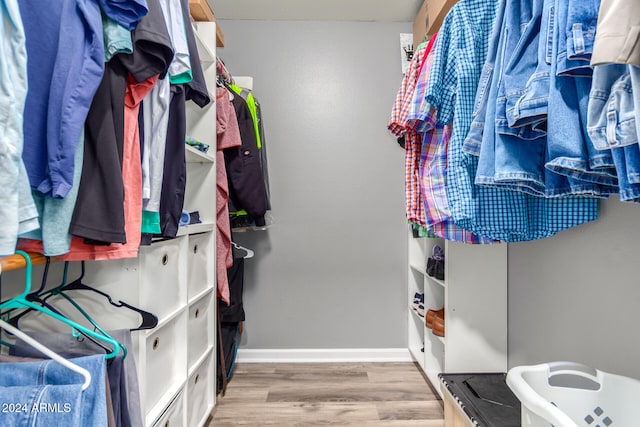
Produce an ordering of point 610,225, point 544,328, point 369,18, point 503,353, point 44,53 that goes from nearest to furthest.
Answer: point 44,53 < point 610,225 < point 544,328 < point 503,353 < point 369,18

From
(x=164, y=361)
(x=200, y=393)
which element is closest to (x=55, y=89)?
(x=164, y=361)

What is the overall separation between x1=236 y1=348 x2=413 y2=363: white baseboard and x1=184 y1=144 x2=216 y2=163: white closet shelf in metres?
1.30

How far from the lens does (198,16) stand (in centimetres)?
161

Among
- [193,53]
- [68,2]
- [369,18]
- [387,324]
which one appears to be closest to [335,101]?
[369,18]

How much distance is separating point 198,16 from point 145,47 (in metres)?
0.95

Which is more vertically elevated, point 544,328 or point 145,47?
point 145,47

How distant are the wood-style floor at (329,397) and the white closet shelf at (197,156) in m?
1.23

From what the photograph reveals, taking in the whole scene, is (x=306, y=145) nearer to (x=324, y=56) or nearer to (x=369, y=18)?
(x=324, y=56)

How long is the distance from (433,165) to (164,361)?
1.20 m

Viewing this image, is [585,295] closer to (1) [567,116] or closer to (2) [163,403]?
(1) [567,116]

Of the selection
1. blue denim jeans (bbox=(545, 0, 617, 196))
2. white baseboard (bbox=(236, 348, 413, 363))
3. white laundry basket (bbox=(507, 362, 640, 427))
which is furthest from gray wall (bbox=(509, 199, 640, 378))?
white baseboard (bbox=(236, 348, 413, 363))

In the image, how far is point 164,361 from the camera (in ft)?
3.84

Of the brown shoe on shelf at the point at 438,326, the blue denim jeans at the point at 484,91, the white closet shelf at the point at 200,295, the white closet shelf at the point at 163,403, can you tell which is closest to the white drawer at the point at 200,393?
the white closet shelf at the point at 163,403

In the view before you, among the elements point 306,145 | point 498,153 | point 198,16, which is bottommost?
point 498,153
